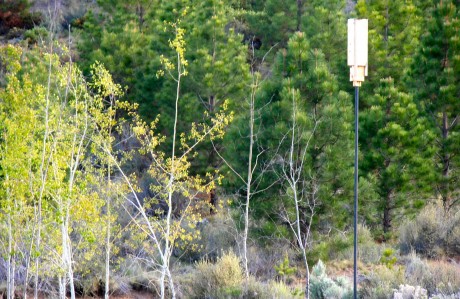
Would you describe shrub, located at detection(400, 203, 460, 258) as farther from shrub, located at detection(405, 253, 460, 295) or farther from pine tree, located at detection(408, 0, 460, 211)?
shrub, located at detection(405, 253, 460, 295)

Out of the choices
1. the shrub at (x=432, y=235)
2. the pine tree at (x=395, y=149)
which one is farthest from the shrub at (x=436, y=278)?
the pine tree at (x=395, y=149)

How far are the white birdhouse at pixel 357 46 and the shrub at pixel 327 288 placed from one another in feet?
11.4

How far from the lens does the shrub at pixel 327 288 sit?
11336 mm

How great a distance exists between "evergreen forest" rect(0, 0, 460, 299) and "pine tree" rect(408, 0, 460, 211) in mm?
48

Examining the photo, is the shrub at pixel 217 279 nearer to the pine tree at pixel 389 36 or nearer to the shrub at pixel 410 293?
the shrub at pixel 410 293

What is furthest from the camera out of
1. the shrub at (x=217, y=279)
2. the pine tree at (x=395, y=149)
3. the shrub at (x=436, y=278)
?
the pine tree at (x=395, y=149)

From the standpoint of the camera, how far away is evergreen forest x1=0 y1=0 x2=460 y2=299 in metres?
12.0

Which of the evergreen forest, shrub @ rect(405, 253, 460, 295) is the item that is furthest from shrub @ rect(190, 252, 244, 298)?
shrub @ rect(405, 253, 460, 295)

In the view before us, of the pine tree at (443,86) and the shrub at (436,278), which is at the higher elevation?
the pine tree at (443,86)

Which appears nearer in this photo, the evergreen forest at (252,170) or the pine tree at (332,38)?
the evergreen forest at (252,170)

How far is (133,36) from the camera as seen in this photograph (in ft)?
79.3

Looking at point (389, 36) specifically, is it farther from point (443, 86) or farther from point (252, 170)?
point (252, 170)

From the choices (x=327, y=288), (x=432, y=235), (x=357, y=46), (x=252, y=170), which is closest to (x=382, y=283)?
(x=327, y=288)

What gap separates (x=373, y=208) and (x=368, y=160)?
116cm
